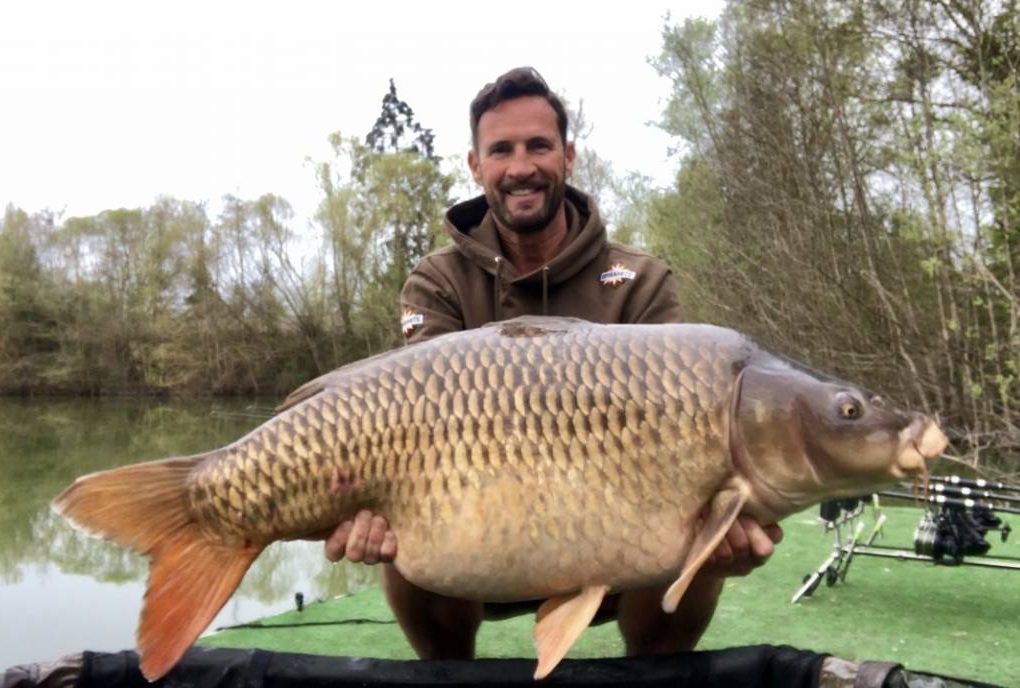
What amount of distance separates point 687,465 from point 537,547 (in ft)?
0.68

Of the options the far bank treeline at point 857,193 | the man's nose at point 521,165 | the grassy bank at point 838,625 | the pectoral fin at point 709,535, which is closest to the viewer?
the pectoral fin at point 709,535

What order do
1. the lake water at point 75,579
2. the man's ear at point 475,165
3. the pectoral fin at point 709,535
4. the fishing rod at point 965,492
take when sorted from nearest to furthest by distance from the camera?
1. the pectoral fin at point 709,535
2. the man's ear at point 475,165
3. the fishing rod at point 965,492
4. the lake water at point 75,579

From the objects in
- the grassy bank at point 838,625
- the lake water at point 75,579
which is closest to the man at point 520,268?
the grassy bank at point 838,625

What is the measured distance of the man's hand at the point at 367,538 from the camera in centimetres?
128

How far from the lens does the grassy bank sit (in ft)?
7.65

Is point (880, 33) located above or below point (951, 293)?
above

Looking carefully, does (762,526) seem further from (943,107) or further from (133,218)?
(133,218)

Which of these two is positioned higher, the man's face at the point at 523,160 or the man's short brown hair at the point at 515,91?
the man's short brown hair at the point at 515,91

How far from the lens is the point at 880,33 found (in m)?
6.70

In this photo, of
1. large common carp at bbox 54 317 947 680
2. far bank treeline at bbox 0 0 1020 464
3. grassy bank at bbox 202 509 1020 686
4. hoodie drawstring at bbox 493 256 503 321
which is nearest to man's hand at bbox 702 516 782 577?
large common carp at bbox 54 317 947 680

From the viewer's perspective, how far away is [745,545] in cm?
128

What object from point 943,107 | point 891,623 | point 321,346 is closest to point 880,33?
point 943,107

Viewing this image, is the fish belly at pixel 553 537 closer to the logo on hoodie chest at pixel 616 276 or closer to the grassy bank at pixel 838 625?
the logo on hoodie chest at pixel 616 276

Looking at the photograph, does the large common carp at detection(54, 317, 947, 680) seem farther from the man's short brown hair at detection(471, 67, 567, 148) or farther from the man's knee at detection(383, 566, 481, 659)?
the man's short brown hair at detection(471, 67, 567, 148)
